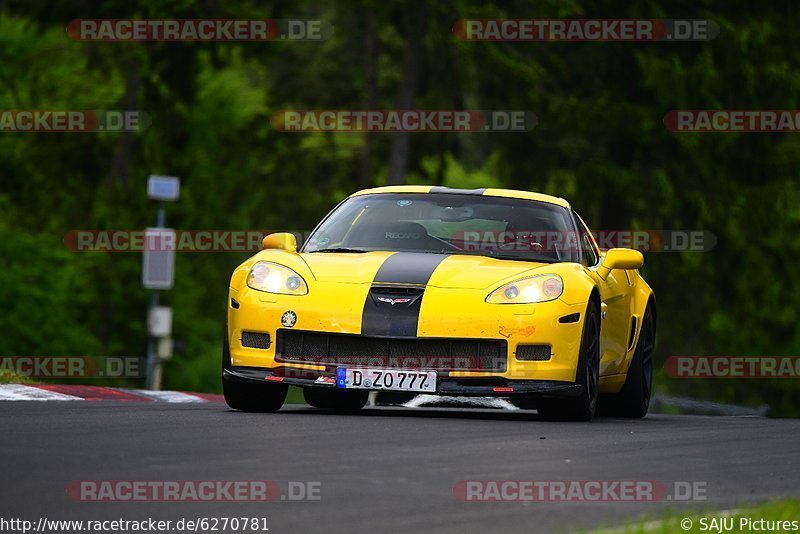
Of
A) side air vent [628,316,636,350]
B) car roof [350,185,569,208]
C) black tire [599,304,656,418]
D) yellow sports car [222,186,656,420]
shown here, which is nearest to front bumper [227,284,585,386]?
yellow sports car [222,186,656,420]

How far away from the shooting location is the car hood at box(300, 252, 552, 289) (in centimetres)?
1120

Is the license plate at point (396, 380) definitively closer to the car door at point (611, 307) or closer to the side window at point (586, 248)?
the car door at point (611, 307)

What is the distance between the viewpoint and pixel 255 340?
11328 mm

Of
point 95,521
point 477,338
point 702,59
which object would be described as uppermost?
point 702,59

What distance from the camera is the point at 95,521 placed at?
628cm

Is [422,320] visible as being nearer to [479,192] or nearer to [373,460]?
[479,192]

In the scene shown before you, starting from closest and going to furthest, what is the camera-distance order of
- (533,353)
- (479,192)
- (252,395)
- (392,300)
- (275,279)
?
1. (392,300)
2. (533,353)
3. (275,279)
4. (252,395)
5. (479,192)

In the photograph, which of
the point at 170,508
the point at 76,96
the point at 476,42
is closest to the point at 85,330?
the point at 76,96

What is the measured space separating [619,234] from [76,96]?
560 inches

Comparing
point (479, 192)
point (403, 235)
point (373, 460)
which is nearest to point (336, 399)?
point (403, 235)

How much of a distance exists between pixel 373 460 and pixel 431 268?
321 centimetres

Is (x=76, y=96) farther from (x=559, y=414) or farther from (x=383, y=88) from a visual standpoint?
(x=559, y=414)

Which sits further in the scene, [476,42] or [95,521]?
[476,42]

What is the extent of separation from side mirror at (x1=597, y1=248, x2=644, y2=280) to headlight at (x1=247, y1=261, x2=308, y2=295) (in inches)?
85.6
